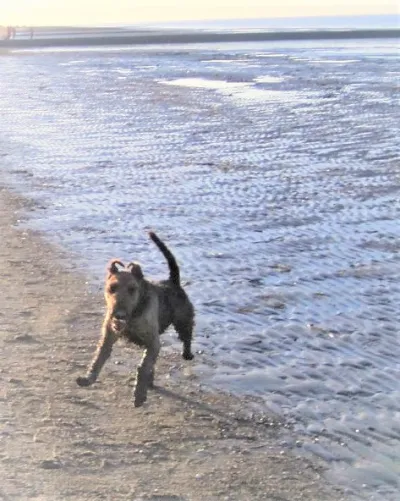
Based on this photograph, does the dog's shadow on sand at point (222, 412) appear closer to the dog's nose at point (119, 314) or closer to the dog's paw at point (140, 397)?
the dog's paw at point (140, 397)

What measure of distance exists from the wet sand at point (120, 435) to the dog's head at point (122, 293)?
59cm

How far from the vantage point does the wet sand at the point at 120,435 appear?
457 cm

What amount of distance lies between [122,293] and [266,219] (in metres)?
5.22

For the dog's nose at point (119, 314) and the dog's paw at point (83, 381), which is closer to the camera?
the dog's nose at point (119, 314)

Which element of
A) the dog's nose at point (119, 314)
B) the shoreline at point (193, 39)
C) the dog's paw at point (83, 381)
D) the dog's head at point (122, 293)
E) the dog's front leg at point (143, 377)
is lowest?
the shoreline at point (193, 39)

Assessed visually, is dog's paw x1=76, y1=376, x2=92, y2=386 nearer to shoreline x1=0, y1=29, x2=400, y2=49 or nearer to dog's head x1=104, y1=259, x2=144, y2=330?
dog's head x1=104, y1=259, x2=144, y2=330

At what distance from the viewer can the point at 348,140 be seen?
16094 millimetres

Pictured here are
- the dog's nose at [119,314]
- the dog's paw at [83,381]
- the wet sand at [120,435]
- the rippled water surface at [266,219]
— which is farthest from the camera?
the rippled water surface at [266,219]

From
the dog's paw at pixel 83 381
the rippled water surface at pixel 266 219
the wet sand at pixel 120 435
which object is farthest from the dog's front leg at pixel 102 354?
the rippled water surface at pixel 266 219

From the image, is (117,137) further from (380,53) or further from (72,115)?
(380,53)

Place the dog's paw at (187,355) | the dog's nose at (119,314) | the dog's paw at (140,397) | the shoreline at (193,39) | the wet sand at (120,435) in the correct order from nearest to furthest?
1. the wet sand at (120,435)
2. the dog's nose at (119,314)
3. the dog's paw at (140,397)
4. the dog's paw at (187,355)
5. the shoreline at (193,39)

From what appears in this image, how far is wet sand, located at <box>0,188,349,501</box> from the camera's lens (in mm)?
4574

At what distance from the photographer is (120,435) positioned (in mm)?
5148

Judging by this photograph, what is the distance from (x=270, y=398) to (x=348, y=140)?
1099cm
